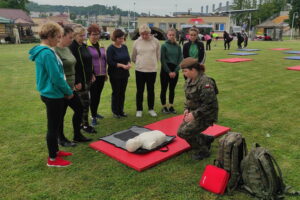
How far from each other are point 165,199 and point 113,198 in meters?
0.57

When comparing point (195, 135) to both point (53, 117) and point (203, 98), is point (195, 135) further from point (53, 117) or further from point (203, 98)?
point (53, 117)

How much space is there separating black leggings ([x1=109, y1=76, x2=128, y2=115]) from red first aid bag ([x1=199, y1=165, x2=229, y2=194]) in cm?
288

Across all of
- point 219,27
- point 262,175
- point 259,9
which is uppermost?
point 259,9

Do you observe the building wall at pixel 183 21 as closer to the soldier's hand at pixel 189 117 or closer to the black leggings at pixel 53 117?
the soldier's hand at pixel 189 117

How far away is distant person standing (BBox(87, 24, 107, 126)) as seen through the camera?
183 inches

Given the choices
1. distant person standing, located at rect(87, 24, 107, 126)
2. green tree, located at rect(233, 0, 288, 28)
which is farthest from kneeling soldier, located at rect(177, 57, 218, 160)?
green tree, located at rect(233, 0, 288, 28)

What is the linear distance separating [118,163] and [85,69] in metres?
1.72

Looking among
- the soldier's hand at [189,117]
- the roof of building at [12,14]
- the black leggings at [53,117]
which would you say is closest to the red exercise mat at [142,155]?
the soldier's hand at [189,117]

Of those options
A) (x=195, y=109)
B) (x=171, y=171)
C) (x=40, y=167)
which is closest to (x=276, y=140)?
(x=195, y=109)

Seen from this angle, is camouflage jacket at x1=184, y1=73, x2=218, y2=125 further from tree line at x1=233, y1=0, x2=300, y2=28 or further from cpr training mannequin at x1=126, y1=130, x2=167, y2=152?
tree line at x1=233, y1=0, x2=300, y2=28

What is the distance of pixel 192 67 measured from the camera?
3422mm

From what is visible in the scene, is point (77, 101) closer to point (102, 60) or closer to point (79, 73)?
point (79, 73)

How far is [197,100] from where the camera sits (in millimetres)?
3506

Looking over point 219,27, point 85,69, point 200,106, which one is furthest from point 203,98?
point 219,27
